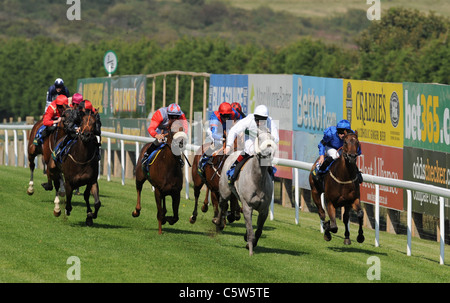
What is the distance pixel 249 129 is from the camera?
12.7 m

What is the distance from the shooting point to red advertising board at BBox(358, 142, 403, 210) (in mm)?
16959

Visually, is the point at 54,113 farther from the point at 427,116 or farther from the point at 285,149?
the point at 427,116

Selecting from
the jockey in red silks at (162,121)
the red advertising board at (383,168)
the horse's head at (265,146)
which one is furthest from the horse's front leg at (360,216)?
the red advertising board at (383,168)

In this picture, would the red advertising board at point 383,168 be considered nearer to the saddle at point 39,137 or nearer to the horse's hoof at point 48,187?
the horse's hoof at point 48,187

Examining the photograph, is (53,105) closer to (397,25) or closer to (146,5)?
(397,25)

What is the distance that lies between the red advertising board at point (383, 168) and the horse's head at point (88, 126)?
5467mm

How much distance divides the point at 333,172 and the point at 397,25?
2515 inches

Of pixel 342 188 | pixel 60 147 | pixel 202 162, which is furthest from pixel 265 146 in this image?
pixel 60 147

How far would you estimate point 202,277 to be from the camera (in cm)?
1083

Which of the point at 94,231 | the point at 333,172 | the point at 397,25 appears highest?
the point at 397,25

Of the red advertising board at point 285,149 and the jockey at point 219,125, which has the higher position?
the jockey at point 219,125

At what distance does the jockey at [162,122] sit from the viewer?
14.0m
